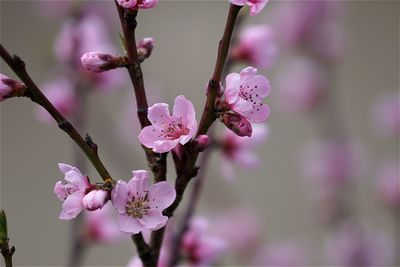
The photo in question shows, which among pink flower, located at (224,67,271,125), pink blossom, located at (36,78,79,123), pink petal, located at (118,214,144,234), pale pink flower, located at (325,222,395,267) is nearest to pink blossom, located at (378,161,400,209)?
pale pink flower, located at (325,222,395,267)

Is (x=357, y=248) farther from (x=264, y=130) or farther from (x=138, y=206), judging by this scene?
(x=138, y=206)

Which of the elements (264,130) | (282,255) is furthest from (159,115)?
(282,255)

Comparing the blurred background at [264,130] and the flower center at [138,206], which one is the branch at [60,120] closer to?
the flower center at [138,206]

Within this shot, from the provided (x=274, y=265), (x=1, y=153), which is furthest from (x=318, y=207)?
(x=1, y=153)

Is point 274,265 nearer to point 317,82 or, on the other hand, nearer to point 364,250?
point 364,250

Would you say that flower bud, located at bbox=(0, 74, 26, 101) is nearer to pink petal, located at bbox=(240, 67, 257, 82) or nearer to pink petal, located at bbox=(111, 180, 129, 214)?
pink petal, located at bbox=(111, 180, 129, 214)

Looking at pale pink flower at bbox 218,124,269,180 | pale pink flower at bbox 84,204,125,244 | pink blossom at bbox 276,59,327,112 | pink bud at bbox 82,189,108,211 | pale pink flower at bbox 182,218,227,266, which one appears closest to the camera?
pink bud at bbox 82,189,108,211
